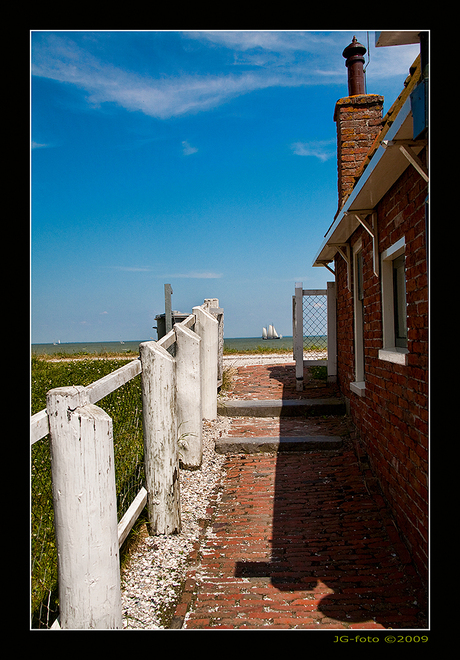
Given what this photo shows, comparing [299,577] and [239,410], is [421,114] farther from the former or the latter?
[239,410]

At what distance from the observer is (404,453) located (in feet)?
11.7

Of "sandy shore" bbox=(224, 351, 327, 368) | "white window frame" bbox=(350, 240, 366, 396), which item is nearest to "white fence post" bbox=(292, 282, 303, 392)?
"white window frame" bbox=(350, 240, 366, 396)

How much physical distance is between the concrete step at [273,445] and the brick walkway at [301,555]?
0.60 ft

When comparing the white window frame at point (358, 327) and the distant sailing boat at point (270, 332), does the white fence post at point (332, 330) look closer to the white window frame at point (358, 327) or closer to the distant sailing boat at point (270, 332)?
the white window frame at point (358, 327)

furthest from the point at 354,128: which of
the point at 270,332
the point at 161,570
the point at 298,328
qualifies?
the point at 270,332

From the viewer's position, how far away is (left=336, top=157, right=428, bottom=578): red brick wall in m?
3.02

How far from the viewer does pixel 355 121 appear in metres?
6.92

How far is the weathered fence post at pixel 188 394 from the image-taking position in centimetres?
491

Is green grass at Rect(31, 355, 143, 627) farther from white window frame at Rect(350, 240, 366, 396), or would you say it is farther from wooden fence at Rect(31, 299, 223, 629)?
white window frame at Rect(350, 240, 366, 396)

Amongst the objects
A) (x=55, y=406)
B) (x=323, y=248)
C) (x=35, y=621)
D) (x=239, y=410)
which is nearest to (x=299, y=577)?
(x=35, y=621)

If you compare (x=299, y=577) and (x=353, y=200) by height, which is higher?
(x=353, y=200)

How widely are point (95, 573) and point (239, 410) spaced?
532 centimetres

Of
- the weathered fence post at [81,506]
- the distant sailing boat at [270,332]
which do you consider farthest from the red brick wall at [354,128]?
the distant sailing boat at [270,332]

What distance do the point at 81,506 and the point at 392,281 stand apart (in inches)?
137
